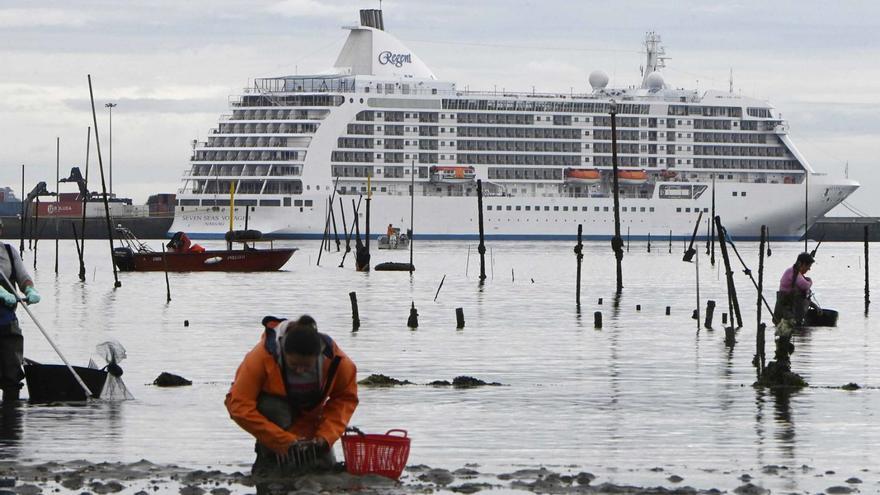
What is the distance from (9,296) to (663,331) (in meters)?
21.1

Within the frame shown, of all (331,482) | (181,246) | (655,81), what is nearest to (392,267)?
(181,246)

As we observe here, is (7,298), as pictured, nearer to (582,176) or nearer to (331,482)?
(331,482)

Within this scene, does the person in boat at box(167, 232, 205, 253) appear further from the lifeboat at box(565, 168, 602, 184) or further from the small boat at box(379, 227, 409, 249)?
the lifeboat at box(565, 168, 602, 184)

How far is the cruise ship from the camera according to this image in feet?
454

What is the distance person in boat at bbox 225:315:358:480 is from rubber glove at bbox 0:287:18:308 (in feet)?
16.7

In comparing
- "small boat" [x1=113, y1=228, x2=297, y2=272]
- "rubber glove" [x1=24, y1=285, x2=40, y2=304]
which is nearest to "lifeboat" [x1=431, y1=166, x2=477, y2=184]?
"small boat" [x1=113, y1=228, x2=297, y2=272]

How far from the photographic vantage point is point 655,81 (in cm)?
15512

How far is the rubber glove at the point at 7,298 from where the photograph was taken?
16.6m

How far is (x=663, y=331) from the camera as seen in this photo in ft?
117

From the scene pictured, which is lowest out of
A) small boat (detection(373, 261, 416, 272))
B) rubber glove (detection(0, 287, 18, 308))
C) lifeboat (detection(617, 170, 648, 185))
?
small boat (detection(373, 261, 416, 272))

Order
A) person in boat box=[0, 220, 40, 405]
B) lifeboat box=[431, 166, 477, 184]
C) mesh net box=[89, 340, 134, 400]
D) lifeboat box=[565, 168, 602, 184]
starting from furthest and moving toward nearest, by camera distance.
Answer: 1. lifeboat box=[565, 168, 602, 184]
2. lifeboat box=[431, 166, 477, 184]
3. mesh net box=[89, 340, 134, 400]
4. person in boat box=[0, 220, 40, 405]

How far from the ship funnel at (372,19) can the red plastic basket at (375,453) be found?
453ft

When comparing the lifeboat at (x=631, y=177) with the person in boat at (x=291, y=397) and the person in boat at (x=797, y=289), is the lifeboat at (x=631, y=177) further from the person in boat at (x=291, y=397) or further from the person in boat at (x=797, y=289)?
the person in boat at (x=291, y=397)

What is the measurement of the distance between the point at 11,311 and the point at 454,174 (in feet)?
406
